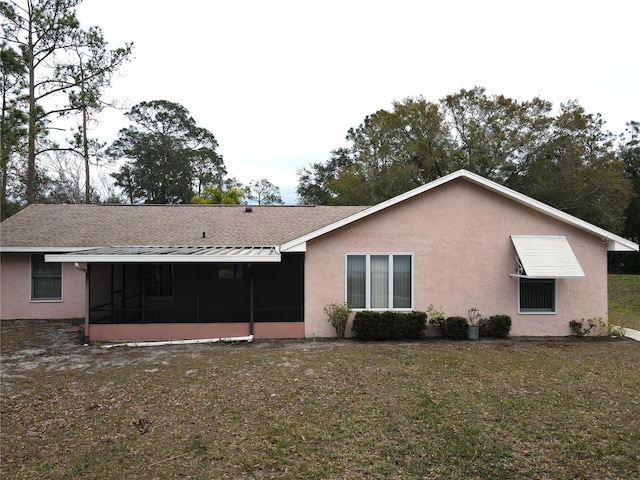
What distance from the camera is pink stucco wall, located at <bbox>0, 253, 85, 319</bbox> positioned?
13594mm

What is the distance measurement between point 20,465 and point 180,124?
4384 cm

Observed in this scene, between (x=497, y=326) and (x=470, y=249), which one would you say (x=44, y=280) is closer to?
(x=470, y=249)

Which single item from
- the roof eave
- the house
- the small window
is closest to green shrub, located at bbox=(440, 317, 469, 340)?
the house

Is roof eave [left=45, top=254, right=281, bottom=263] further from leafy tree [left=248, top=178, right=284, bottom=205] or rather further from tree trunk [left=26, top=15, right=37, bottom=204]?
leafy tree [left=248, top=178, right=284, bottom=205]

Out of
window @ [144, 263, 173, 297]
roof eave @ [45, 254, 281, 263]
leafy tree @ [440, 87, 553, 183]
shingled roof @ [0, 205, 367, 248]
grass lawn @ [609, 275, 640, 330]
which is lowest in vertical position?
grass lawn @ [609, 275, 640, 330]

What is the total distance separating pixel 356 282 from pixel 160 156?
35.6 metres

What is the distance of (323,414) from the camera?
19.3 feet

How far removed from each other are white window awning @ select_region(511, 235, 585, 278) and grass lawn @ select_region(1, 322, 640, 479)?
2.01 metres

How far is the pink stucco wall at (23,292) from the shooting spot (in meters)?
13.6

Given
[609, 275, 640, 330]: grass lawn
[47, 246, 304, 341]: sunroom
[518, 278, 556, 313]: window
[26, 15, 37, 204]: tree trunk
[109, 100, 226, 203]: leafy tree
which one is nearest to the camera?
[47, 246, 304, 341]: sunroom

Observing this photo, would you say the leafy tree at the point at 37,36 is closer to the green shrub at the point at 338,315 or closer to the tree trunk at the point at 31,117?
the tree trunk at the point at 31,117

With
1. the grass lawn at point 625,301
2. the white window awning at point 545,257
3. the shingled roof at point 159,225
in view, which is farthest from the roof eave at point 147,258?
the grass lawn at point 625,301

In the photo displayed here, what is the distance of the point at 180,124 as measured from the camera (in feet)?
143

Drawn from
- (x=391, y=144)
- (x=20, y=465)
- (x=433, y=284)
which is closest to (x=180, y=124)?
(x=391, y=144)
